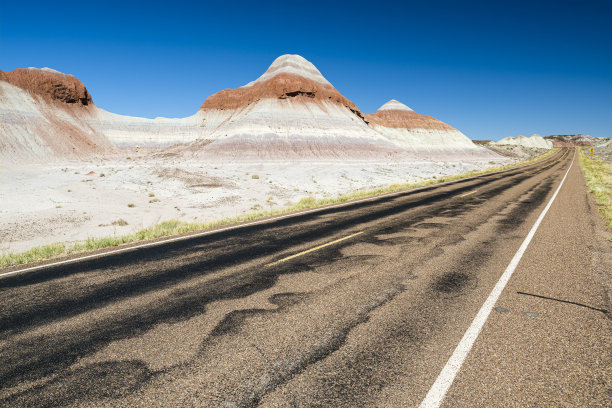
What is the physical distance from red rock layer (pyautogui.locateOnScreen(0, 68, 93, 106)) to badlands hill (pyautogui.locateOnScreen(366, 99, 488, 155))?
80.7 metres

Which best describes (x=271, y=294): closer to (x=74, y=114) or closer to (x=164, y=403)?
(x=164, y=403)

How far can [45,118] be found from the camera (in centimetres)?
6631

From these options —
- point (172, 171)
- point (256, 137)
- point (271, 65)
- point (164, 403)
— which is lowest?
point (164, 403)

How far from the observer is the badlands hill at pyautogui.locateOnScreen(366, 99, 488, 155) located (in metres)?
98.6

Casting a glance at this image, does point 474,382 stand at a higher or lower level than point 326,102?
lower

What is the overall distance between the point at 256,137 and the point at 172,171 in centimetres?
3471

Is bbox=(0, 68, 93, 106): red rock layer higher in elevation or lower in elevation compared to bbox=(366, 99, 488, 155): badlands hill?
higher

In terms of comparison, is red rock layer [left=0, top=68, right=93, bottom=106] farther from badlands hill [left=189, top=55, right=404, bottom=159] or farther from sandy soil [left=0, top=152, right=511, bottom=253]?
sandy soil [left=0, top=152, right=511, bottom=253]

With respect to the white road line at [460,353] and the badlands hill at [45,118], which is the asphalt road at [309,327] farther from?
the badlands hill at [45,118]

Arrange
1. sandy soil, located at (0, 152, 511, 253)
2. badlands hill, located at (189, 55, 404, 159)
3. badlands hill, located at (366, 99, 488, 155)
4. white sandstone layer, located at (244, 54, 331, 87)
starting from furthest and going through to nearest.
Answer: badlands hill, located at (366, 99, 488, 155) < white sandstone layer, located at (244, 54, 331, 87) < badlands hill, located at (189, 55, 404, 159) < sandy soil, located at (0, 152, 511, 253)

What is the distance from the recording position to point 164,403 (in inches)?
110

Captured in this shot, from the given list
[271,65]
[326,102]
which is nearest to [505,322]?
[326,102]


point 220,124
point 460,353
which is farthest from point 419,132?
point 460,353

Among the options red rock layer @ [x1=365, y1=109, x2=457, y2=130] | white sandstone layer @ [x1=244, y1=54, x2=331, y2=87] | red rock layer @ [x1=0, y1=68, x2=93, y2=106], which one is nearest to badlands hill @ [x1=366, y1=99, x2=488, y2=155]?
red rock layer @ [x1=365, y1=109, x2=457, y2=130]
